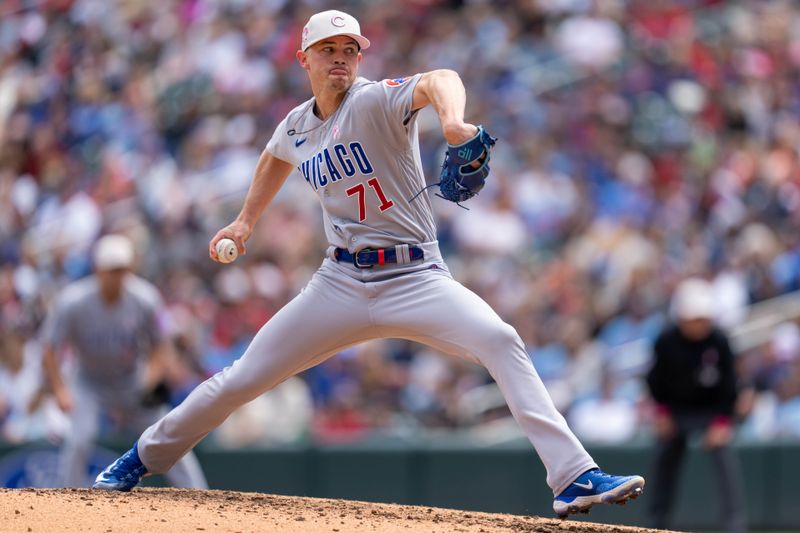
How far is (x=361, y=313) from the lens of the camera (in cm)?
542

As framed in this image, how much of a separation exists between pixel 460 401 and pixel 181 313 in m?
2.62

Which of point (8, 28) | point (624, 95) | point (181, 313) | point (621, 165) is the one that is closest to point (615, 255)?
point (621, 165)

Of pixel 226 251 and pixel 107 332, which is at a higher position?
pixel 226 251

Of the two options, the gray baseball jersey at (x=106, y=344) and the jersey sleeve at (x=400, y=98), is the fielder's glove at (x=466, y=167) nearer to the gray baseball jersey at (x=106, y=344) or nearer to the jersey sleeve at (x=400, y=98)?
the jersey sleeve at (x=400, y=98)

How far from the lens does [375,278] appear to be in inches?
214

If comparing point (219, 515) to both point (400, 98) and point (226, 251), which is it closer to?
point (226, 251)

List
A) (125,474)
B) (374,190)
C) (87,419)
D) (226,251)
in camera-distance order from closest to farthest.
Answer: (374,190) → (226,251) → (125,474) → (87,419)

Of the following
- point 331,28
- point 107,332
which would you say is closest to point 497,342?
point 331,28

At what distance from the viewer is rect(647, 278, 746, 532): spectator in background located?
927 cm

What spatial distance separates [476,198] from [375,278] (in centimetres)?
743

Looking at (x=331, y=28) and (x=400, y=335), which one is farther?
(x=400, y=335)

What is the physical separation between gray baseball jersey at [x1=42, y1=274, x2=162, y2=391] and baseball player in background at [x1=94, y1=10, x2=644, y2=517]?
2.96 m

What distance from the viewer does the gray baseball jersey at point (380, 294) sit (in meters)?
5.27

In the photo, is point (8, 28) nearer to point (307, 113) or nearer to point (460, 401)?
point (460, 401)
